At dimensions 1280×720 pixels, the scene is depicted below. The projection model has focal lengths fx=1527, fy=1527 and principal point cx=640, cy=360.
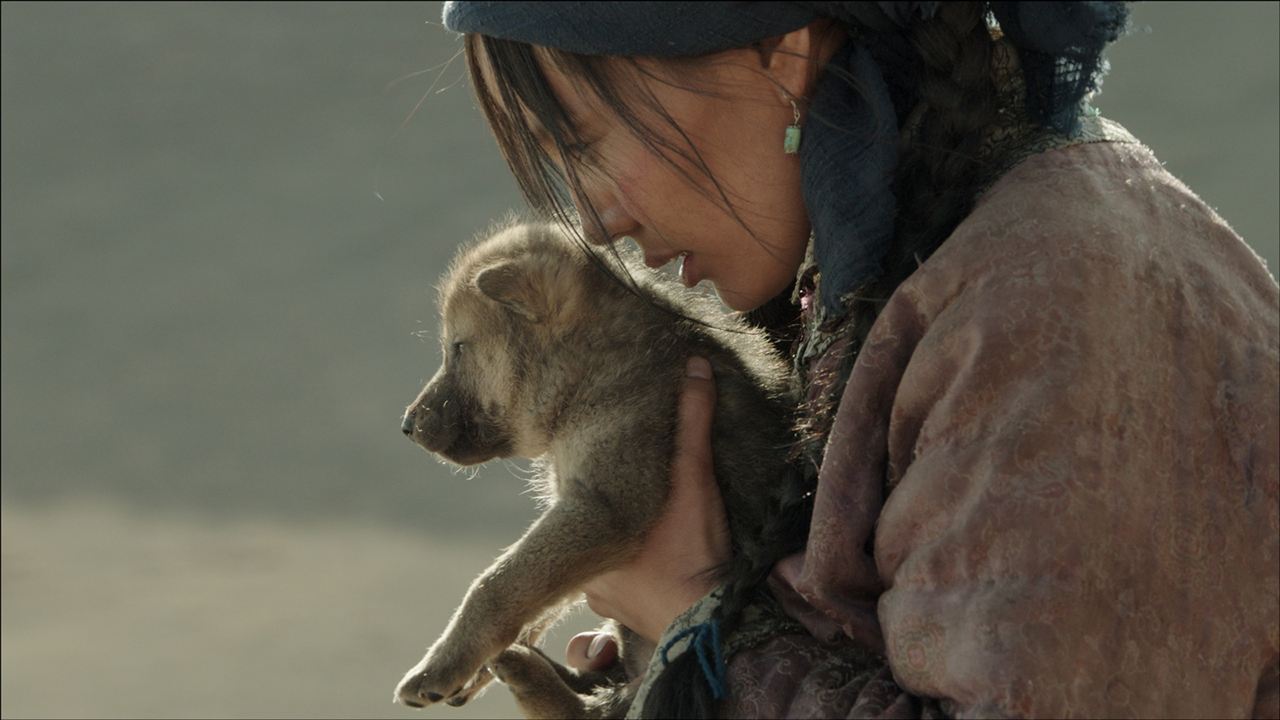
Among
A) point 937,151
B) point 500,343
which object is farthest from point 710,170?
point 500,343

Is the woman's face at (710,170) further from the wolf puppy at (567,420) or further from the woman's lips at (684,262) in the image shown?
the wolf puppy at (567,420)

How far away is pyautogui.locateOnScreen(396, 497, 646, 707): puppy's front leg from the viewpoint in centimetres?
195

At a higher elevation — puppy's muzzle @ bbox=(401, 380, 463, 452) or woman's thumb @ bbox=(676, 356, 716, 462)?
puppy's muzzle @ bbox=(401, 380, 463, 452)

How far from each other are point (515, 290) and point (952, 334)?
99cm

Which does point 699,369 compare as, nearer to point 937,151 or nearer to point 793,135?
point 793,135

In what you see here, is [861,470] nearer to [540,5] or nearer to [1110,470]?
[1110,470]

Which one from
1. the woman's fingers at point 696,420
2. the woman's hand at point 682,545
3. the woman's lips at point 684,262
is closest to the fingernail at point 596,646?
the woman's hand at point 682,545

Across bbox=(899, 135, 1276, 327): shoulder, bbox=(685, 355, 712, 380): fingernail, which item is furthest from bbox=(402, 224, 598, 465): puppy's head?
bbox=(899, 135, 1276, 327): shoulder

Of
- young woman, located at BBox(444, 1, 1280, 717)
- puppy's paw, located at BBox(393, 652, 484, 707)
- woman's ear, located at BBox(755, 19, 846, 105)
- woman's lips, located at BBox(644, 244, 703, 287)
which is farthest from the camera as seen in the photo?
puppy's paw, located at BBox(393, 652, 484, 707)

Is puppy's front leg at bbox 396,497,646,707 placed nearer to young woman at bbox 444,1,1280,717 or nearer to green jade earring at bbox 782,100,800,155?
young woman at bbox 444,1,1280,717

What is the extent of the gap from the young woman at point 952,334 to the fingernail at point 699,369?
244mm

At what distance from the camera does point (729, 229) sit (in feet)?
5.75

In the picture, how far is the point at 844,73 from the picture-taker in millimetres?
1517

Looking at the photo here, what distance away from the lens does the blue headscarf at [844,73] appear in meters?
1.48
